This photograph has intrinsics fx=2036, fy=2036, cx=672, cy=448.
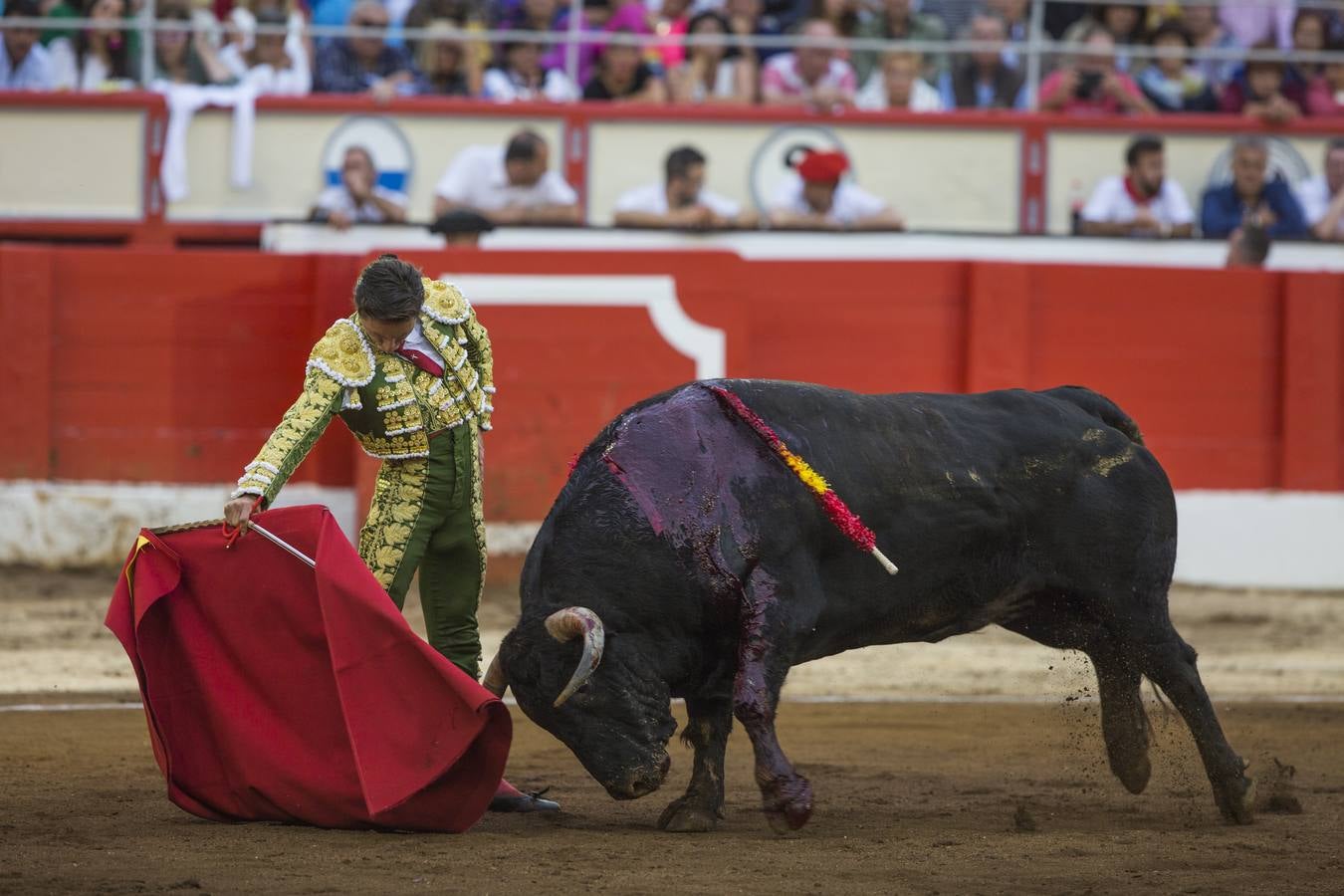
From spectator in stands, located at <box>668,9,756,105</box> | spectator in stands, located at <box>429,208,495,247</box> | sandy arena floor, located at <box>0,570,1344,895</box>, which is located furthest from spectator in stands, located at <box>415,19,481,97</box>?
sandy arena floor, located at <box>0,570,1344,895</box>

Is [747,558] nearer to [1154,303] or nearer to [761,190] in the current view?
[1154,303]

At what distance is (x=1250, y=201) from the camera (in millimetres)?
10164

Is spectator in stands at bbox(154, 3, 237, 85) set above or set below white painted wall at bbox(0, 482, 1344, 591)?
above

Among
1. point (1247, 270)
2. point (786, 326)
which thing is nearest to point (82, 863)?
point (786, 326)

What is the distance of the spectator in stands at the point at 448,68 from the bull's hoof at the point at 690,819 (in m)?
6.38

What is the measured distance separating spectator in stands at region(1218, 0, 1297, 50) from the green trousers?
7442 mm

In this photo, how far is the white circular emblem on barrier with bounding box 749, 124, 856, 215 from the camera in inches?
412

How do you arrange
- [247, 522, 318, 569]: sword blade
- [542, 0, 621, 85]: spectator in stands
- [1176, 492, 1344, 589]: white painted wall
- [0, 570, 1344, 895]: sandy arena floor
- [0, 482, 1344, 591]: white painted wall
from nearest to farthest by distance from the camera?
[0, 570, 1344, 895]: sandy arena floor → [247, 522, 318, 569]: sword blade → [0, 482, 1344, 591]: white painted wall → [1176, 492, 1344, 589]: white painted wall → [542, 0, 621, 85]: spectator in stands

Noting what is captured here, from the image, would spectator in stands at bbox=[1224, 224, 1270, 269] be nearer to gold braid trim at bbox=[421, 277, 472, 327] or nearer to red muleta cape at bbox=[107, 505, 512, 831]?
gold braid trim at bbox=[421, 277, 472, 327]

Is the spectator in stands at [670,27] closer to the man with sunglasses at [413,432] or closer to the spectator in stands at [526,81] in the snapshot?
the spectator in stands at [526,81]

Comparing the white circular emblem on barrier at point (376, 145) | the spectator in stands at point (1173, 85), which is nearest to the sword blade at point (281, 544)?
the white circular emblem on barrier at point (376, 145)

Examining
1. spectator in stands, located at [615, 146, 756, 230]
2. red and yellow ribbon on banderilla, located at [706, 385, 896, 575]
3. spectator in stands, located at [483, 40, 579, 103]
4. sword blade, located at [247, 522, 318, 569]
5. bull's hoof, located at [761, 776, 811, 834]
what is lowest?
bull's hoof, located at [761, 776, 811, 834]

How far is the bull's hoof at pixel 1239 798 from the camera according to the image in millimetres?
4988

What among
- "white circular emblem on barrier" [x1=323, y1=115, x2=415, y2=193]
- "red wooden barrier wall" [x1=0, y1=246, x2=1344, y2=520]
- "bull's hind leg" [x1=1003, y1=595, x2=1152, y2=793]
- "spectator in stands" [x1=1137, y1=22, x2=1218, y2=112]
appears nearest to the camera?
"bull's hind leg" [x1=1003, y1=595, x2=1152, y2=793]
